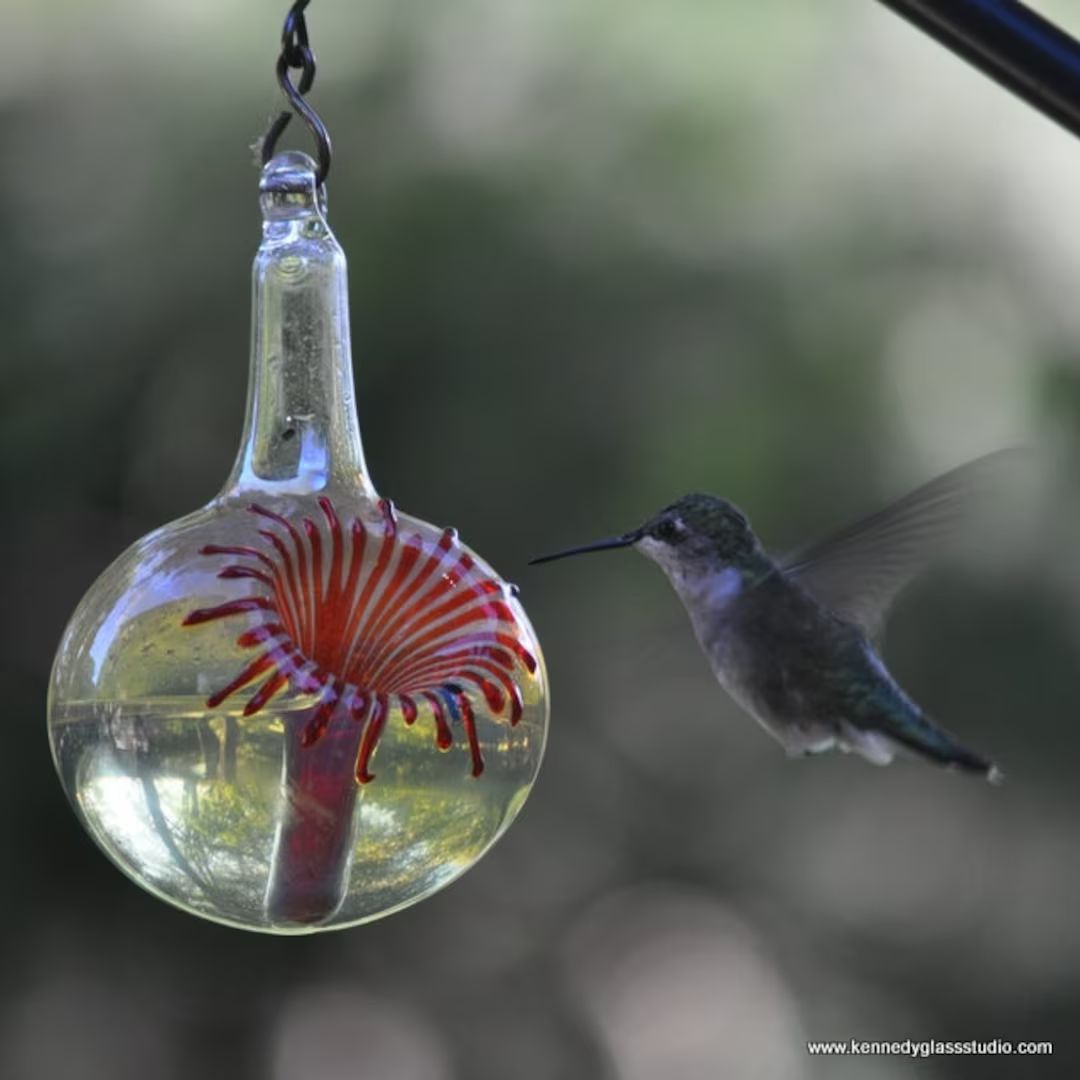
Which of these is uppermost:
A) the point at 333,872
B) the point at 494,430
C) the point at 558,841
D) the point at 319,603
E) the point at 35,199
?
the point at 35,199

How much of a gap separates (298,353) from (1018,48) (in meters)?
1.09

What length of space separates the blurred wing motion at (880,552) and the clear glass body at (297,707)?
601 millimetres

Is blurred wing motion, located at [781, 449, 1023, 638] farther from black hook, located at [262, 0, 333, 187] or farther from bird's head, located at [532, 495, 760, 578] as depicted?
black hook, located at [262, 0, 333, 187]

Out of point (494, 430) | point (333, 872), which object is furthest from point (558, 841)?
point (333, 872)

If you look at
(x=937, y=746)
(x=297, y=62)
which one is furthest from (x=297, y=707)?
(x=937, y=746)

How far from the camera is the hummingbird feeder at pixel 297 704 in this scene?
7.47ft

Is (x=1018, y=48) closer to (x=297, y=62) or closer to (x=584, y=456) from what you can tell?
(x=297, y=62)

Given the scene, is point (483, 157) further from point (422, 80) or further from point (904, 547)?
point (904, 547)

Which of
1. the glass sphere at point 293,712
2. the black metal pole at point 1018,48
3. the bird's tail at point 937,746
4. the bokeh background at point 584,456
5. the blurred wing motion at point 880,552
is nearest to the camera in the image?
the black metal pole at point 1018,48

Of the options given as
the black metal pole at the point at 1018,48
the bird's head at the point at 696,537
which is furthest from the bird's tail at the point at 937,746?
the black metal pole at the point at 1018,48

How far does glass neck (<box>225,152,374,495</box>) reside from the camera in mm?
2576

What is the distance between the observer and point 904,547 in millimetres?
2965

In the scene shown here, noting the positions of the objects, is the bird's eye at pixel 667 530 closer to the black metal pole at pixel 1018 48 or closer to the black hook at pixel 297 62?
the black hook at pixel 297 62

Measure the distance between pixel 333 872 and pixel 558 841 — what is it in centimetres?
475
